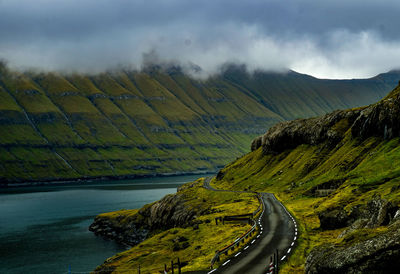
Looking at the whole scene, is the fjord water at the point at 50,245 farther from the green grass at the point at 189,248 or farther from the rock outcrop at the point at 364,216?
the rock outcrop at the point at 364,216

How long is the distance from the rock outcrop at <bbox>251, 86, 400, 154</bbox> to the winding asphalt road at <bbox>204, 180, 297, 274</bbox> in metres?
52.6

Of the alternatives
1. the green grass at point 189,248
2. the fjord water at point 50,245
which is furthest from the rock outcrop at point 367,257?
the fjord water at point 50,245

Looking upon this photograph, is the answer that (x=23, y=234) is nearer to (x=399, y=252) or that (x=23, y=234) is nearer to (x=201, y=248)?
(x=201, y=248)

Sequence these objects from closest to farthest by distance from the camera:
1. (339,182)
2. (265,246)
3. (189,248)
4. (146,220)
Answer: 1. (265,246)
2. (189,248)
3. (339,182)
4. (146,220)

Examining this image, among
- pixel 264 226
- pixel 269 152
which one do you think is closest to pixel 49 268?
pixel 264 226

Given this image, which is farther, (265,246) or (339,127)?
(339,127)

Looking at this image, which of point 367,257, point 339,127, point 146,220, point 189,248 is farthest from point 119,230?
point 367,257

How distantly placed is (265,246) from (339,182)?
175 feet

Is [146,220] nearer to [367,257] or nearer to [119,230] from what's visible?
[119,230]

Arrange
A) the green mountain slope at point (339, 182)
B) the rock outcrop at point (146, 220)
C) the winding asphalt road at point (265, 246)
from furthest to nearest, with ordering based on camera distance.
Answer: the rock outcrop at point (146, 220), the winding asphalt road at point (265, 246), the green mountain slope at point (339, 182)

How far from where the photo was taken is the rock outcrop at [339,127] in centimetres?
10762

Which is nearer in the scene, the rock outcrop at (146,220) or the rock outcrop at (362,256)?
the rock outcrop at (362,256)

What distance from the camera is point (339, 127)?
144 metres

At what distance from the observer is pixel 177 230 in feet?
291
